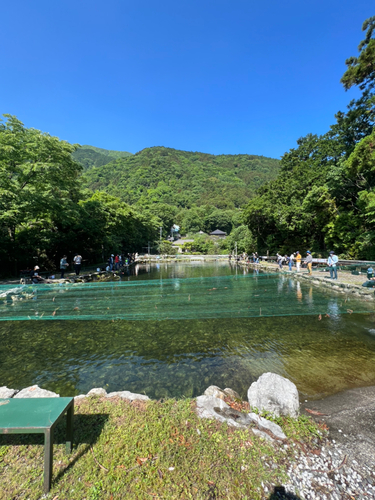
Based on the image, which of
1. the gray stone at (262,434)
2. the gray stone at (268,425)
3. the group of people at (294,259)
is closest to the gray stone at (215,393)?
the gray stone at (268,425)

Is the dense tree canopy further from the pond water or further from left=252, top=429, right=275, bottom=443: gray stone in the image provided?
left=252, top=429, right=275, bottom=443: gray stone

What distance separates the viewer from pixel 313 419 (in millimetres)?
3084

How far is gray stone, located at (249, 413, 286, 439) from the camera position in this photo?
2.63 meters

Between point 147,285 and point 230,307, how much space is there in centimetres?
452

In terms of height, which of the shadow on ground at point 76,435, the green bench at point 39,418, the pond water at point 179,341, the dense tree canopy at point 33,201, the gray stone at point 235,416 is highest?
the dense tree canopy at point 33,201

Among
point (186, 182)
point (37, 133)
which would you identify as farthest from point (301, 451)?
point (186, 182)

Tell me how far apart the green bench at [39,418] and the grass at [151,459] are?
22cm


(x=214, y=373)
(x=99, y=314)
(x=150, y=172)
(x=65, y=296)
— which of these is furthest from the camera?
(x=150, y=172)

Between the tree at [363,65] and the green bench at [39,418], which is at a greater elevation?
the tree at [363,65]

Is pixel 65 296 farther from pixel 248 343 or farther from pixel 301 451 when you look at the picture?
pixel 301 451

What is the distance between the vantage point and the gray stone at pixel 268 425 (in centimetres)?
263

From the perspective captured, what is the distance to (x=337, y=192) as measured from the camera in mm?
20203

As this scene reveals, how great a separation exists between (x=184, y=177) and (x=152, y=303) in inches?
5071

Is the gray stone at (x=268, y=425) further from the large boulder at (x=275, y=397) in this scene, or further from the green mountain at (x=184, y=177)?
the green mountain at (x=184, y=177)
